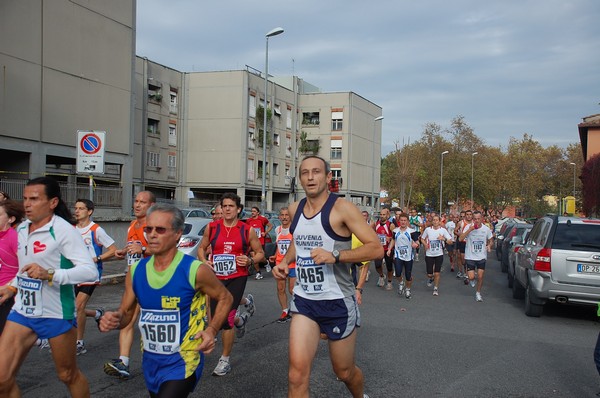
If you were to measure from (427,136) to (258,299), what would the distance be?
5729cm

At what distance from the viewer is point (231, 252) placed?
21.5 feet

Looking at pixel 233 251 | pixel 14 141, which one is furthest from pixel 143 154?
pixel 233 251

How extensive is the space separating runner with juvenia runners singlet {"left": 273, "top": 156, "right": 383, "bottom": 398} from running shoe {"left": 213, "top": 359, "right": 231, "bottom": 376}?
2006mm

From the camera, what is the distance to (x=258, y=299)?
39.0 ft

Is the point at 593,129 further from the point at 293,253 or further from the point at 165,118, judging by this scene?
the point at 293,253

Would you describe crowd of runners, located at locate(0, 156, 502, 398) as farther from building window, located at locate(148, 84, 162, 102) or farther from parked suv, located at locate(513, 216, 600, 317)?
building window, located at locate(148, 84, 162, 102)

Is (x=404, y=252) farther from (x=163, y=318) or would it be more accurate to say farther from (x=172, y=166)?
(x=172, y=166)

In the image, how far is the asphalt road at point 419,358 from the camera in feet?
18.9

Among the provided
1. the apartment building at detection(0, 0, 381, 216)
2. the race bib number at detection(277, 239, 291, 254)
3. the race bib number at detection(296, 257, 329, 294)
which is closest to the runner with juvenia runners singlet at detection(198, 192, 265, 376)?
the apartment building at detection(0, 0, 381, 216)

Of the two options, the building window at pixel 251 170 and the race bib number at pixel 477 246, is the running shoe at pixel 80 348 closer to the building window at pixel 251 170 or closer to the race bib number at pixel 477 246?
the race bib number at pixel 477 246

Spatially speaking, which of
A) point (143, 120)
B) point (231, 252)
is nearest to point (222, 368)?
point (231, 252)

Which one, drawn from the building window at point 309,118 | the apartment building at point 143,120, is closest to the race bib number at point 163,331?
the apartment building at point 143,120

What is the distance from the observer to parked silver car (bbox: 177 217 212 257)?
44.0 feet

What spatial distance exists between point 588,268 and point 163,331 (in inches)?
337
